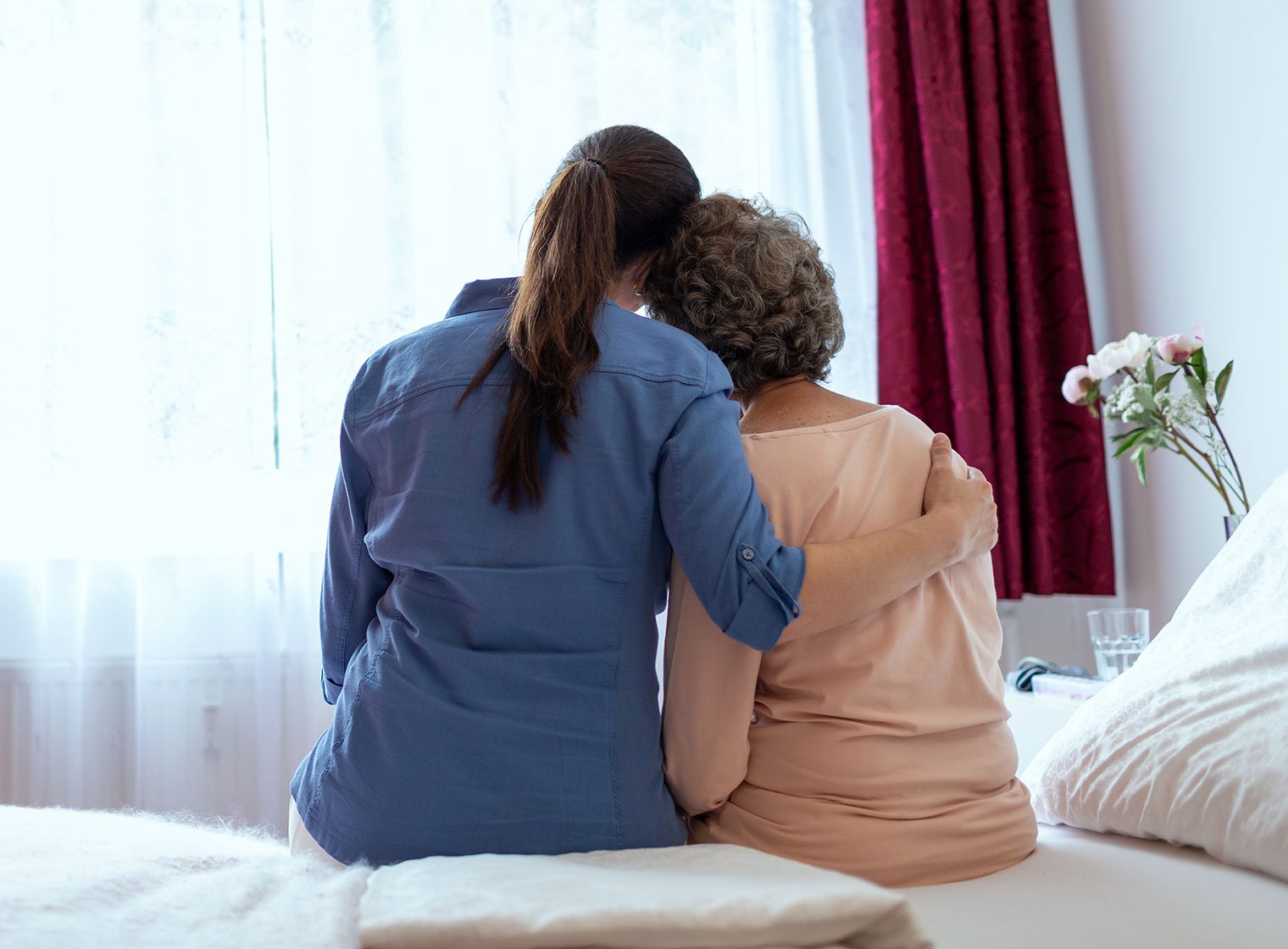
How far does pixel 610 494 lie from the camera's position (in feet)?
3.35

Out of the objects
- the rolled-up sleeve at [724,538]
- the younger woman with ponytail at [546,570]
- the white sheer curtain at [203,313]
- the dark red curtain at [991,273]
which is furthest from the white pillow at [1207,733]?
the white sheer curtain at [203,313]

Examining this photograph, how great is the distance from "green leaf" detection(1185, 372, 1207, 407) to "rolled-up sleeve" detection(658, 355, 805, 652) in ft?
4.24

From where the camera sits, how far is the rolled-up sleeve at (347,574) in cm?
113

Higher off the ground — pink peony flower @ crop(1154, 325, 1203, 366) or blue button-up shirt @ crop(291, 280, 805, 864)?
pink peony flower @ crop(1154, 325, 1203, 366)

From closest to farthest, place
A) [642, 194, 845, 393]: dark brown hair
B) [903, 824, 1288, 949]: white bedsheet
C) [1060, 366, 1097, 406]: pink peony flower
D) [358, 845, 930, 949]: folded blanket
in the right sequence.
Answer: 1. [358, 845, 930, 949]: folded blanket
2. [903, 824, 1288, 949]: white bedsheet
3. [642, 194, 845, 393]: dark brown hair
4. [1060, 366, 1097, 406]: pink peony flower

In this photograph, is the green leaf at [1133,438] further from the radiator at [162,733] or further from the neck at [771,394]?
the radiator at [162,733]

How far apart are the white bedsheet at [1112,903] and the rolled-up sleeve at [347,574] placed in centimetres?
61

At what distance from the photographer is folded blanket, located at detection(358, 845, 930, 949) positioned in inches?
26.2

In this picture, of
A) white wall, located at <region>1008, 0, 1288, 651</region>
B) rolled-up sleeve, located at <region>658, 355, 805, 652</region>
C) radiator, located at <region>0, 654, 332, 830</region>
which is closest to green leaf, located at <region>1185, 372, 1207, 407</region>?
white wall, located at <region>1008, 0, 1288, 651</region>

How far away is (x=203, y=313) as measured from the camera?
2.46 metres

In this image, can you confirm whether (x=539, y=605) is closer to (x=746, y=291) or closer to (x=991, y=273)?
(x=746, y=291)

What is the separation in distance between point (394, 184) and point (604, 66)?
589 millimetres

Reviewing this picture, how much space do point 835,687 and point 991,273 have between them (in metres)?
1.90

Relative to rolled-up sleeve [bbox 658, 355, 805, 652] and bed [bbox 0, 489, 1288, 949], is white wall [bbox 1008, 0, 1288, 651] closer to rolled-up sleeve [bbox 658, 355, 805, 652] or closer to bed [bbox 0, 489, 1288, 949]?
bed [bbox 0, 489, 1288, 949]
